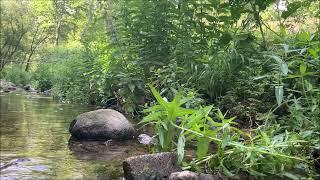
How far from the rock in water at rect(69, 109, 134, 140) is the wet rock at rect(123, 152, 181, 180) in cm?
255

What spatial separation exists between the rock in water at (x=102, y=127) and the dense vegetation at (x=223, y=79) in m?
0.61

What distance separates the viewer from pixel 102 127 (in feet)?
19.6

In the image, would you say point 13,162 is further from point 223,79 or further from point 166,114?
point 223,79

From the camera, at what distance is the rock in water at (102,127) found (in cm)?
595

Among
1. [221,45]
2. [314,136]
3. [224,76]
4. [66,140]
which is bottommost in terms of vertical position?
[66,140]

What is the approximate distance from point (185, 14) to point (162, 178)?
3.99m

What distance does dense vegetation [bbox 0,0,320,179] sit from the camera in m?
3.22

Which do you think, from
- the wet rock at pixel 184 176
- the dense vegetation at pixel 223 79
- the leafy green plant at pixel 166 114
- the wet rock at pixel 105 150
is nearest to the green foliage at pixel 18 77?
the dense vegetation at pixel 223 79

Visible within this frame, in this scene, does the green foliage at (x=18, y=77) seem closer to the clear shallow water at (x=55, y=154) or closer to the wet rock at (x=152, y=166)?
the clear shallow water at (x=55, y=154)

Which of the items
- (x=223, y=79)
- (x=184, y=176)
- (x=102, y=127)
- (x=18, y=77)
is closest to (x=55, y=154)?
(x=102, y=127)

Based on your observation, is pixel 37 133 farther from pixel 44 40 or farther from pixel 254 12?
pixel 44 40

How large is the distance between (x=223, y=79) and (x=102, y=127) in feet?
6.23

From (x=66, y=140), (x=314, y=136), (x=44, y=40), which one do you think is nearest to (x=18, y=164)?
(x=66, y=140)

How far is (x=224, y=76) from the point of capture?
5855 millimetres
